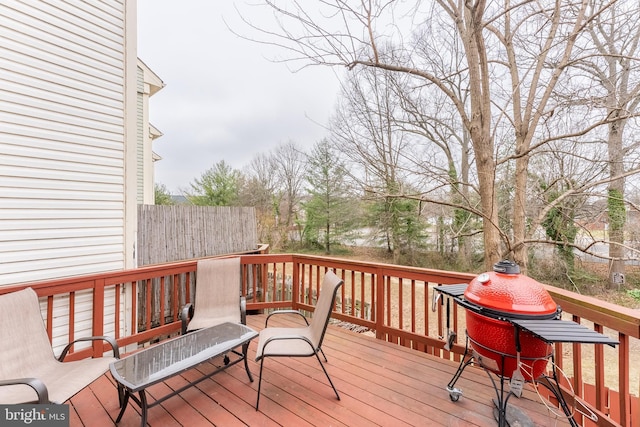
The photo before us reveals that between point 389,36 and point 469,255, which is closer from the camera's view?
point 389,36

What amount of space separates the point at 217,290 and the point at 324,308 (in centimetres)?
163

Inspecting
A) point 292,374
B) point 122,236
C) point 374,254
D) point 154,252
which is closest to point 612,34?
point 292,374

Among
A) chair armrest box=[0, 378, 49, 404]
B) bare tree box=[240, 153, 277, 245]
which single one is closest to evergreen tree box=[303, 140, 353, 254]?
bare tree box=[240, 153, 277, 245]

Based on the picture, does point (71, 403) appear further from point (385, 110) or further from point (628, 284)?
point (628, 284)

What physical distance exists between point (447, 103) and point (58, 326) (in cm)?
717

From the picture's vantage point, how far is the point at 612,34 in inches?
160

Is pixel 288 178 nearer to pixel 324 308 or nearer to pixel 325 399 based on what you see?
pixel 324 308

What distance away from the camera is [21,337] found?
2.00 metres

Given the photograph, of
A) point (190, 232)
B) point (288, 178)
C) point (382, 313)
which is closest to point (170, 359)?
point (382, 313)

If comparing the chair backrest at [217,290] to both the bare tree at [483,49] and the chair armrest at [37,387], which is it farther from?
the bare tree at [483,49]

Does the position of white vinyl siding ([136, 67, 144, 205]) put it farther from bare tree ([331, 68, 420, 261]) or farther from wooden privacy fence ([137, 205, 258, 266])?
bare tree ([331, 68, 420, 261])

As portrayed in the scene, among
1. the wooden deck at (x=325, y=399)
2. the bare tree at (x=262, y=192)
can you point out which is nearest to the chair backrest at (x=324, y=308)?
the wooden deck at (x=325, y=399)

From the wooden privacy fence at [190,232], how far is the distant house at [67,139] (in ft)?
6.80

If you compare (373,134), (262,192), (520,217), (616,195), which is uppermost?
(373,134)
